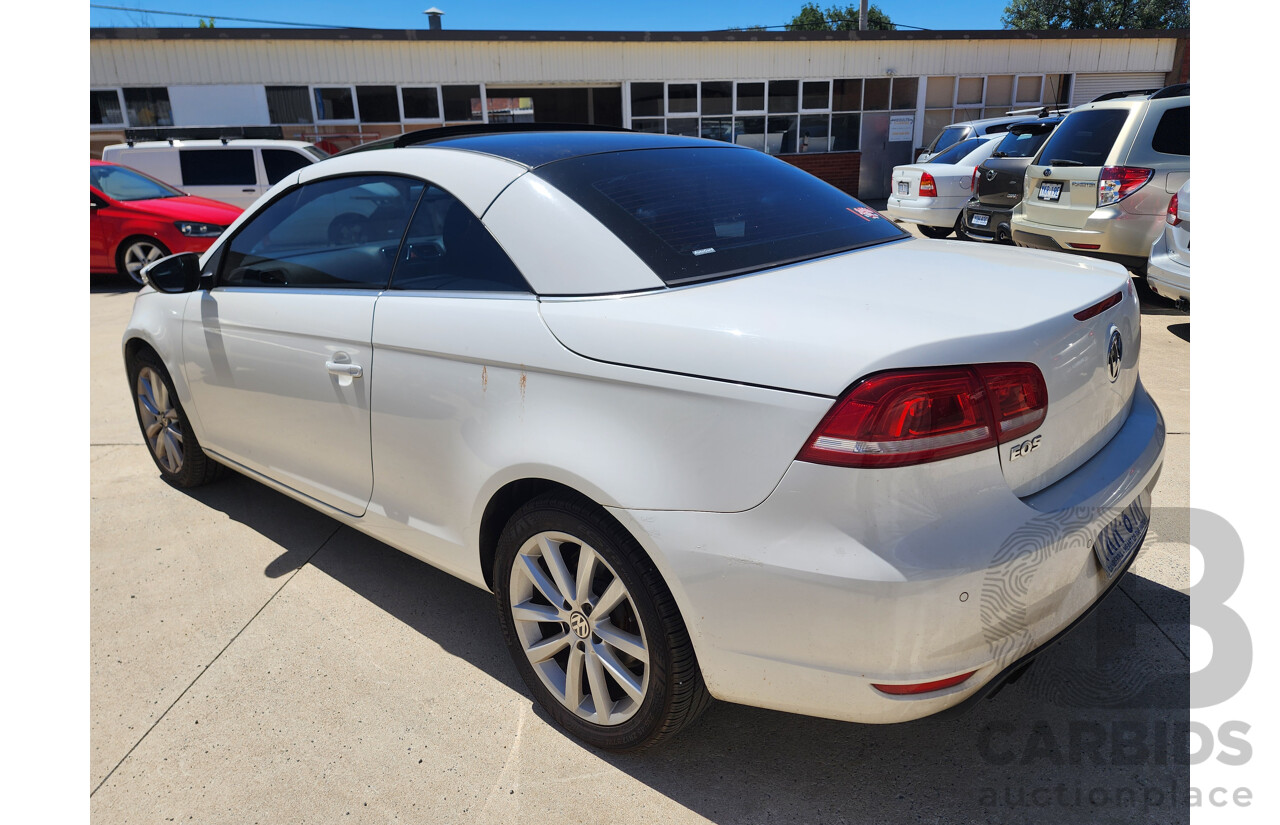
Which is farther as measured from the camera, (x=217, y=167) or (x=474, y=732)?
(x=217, y=167)

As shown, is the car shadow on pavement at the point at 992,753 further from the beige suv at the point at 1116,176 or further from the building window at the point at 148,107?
the building window at the point at 148,107

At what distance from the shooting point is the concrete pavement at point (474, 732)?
6.82 ft

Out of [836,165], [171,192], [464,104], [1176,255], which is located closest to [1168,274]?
[1176,255]

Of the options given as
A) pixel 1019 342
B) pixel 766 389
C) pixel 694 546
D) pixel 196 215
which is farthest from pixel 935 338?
pixel 196 215

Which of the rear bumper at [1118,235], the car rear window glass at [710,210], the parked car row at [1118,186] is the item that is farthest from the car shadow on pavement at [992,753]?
the rear bumper at [1118,235]

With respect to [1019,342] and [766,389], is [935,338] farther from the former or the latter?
[766,389]

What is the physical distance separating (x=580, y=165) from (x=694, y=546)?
4.13 ft

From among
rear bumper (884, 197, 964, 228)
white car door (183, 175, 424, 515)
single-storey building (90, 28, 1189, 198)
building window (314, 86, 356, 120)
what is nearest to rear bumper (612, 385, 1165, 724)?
white car door (183, 175, 424, 515)

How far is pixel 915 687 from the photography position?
1717 mm

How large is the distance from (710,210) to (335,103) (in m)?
18.2

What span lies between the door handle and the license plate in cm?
212

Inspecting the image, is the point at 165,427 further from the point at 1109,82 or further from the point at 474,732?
the point at 1109,82

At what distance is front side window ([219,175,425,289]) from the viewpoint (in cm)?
271

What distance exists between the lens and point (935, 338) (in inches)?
65.1
